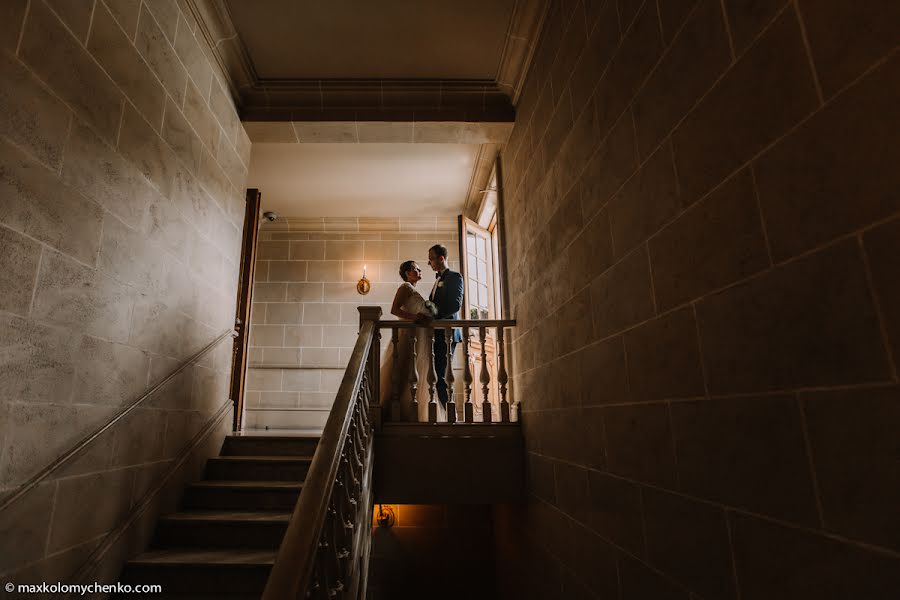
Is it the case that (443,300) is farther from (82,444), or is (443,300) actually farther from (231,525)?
(82,444)

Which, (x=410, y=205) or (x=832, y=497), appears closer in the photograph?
(x=832, y=497)

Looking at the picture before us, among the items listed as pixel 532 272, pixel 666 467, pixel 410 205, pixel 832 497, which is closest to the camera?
pixel 832 497

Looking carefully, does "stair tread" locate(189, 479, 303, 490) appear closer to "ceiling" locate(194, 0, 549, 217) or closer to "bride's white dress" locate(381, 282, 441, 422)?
"bride's white dress" locate(381, 282, 441, 422)

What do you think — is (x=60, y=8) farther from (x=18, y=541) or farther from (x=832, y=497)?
(x=832, y=497)

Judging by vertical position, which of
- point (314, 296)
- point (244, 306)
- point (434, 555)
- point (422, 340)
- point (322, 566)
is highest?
point (314, 296)

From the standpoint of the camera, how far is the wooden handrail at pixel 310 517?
1334 millimetres

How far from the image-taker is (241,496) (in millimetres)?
3104

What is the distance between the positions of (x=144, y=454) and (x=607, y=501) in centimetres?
239

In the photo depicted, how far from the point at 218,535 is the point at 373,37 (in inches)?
139

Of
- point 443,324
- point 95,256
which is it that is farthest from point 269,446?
point 95,256

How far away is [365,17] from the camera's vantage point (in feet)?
11.6

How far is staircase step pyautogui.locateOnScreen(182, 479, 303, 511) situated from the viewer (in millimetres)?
3072

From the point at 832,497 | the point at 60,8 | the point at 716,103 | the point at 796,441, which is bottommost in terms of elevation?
the point at 832,497

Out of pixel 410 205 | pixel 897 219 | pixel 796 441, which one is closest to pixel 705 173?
pixel 897 219
